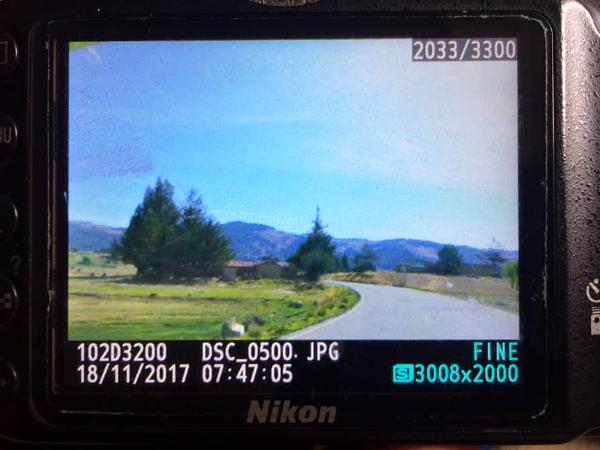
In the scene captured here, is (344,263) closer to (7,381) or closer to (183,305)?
(183,305)

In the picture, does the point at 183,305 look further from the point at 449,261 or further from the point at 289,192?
the point at 449,261

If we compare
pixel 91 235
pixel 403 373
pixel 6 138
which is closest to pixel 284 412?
pixel 403 373

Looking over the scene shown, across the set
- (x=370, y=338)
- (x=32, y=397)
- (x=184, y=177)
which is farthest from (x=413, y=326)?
(x=32, y=397)

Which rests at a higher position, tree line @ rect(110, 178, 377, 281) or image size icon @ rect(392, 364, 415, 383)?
tree line @ rect(110, 178, 377, 281)

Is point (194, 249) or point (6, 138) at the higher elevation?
point (6, 138)

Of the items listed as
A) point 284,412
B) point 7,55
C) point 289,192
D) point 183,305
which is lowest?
point 284,412

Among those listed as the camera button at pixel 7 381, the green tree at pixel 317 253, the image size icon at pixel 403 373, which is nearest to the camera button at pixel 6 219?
the camera button at pixel 7 381

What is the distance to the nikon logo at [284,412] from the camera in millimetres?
604

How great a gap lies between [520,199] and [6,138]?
492 millimetres

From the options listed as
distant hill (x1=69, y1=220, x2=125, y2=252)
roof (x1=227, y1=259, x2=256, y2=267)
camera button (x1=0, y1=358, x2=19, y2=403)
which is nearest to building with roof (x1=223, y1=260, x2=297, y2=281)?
roof (x1=227, y1=259, x2=256, y2=267)

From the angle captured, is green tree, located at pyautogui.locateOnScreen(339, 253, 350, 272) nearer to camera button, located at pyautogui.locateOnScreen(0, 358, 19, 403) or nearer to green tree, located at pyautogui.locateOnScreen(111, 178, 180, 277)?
green tree, located at pyautogui.locateOnScreen(111, 178, 180, 277)

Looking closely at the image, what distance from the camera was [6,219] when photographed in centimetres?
59

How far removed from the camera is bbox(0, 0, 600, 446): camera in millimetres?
598

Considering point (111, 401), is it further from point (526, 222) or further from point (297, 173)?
point (526, 222)
